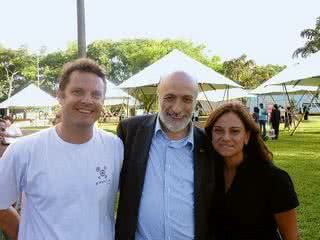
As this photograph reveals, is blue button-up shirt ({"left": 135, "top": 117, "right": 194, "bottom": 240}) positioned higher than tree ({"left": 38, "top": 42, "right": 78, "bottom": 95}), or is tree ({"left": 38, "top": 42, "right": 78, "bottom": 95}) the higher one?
tree ({"left": 38, "top": 42, "right": 78, "bottom": 95})

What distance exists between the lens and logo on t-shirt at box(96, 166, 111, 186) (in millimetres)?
3014

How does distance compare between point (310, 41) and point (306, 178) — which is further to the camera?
point (310, 41)

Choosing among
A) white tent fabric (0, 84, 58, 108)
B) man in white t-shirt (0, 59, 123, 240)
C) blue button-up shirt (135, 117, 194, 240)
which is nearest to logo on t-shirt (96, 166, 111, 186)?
man in white t-shirt (0, 59, 123, 240)

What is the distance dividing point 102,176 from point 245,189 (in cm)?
108

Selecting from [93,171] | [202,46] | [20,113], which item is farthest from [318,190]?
[20,113]

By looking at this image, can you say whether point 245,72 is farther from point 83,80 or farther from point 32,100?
point 83,80

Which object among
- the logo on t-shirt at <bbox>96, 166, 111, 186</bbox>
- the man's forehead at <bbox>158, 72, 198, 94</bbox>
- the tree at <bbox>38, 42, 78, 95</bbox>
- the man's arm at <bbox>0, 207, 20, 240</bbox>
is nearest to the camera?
the logo on t-shirt at <bbox>96, 166, 111, 186</bbox>

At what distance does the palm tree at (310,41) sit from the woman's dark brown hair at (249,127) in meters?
48.9

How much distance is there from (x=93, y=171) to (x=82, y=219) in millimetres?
290

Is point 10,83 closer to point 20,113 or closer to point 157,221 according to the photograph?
point 20,113

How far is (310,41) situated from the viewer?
5103 cm

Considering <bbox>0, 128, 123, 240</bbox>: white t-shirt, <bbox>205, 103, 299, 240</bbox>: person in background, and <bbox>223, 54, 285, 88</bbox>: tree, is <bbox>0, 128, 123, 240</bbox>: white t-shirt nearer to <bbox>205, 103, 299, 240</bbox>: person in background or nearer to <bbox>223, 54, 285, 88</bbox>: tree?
<bbox>205, 103, 299, 240</bbox>: person in background

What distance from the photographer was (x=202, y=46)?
71.8m

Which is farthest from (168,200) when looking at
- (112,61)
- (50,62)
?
(50,62)
